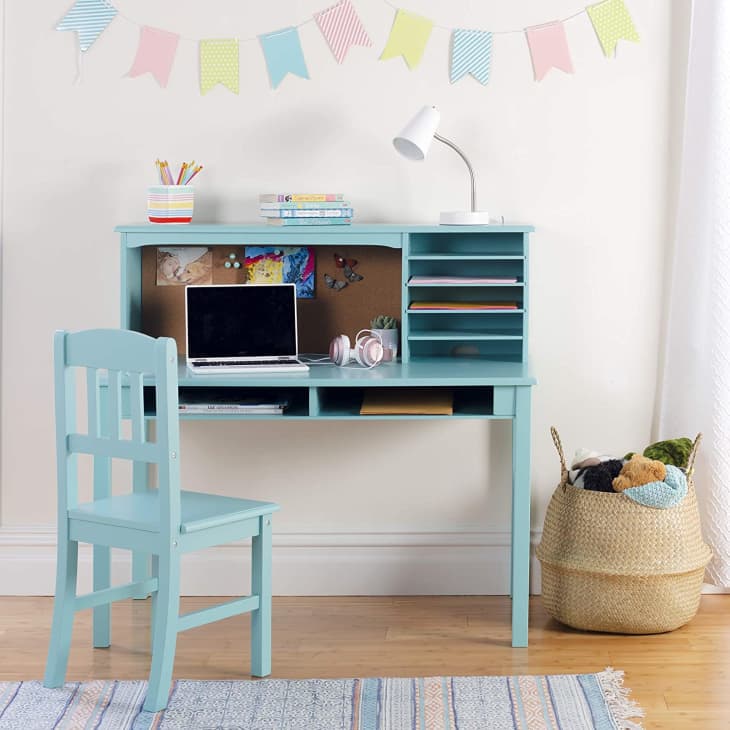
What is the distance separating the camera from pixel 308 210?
316 cm

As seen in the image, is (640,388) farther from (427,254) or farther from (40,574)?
(40,574)

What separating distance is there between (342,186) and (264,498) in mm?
944

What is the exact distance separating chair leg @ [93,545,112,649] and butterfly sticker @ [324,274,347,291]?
983mm

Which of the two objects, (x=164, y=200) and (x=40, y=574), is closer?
(x=164, y=200)

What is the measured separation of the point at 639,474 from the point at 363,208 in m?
1.08

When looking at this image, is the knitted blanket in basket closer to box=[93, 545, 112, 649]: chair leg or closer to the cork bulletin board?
the cork bulletin board

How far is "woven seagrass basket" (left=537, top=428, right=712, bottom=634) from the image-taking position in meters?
3.01

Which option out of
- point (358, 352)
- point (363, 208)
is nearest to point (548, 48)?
point (363, 208)

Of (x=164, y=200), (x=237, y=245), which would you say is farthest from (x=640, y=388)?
(x=164, y=200)

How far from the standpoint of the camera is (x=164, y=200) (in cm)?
319

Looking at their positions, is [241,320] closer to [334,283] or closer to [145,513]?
[334,283]

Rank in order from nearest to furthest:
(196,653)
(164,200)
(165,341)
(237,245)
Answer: (165,341)
(196,653)
(164,200)
(237,245)

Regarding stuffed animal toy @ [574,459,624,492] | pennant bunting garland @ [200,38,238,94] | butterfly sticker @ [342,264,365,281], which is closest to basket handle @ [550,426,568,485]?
stuffed animal toy @ [574,459,624,492]

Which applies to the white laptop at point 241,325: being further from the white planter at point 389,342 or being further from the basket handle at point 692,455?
the basket handle at point 692,455
